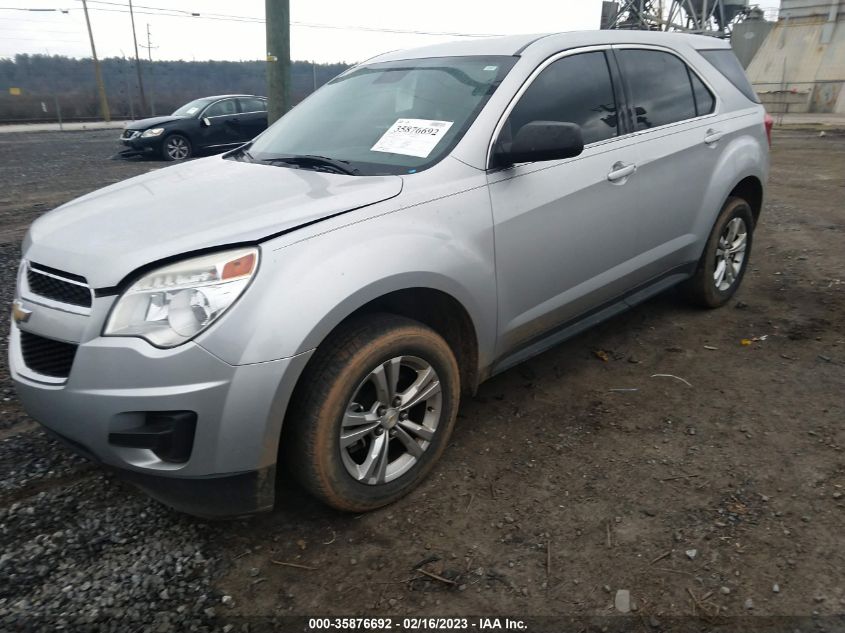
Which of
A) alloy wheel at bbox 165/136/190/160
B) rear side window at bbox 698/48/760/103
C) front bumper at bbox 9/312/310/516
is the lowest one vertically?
alloy wheel at bbox 165/136/190/160

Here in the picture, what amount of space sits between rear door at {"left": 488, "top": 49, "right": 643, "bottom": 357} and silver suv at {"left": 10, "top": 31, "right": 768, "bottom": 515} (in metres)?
0.01

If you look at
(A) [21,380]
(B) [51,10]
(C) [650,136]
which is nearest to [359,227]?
(A) [21,380]

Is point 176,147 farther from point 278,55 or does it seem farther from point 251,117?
point 278,55

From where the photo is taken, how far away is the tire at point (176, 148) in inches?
528

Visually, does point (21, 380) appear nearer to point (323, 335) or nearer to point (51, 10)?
point (323, 335)

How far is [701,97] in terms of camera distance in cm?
405

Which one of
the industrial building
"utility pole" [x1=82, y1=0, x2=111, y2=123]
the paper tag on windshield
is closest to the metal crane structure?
the industrial building

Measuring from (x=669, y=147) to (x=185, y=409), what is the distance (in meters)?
2.98

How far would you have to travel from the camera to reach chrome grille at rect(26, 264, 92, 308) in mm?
2156

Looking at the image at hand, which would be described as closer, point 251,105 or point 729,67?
point 729,67

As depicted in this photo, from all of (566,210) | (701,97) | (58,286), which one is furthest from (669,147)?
(58,286)

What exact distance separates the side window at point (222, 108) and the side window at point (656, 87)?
1214 centimetres

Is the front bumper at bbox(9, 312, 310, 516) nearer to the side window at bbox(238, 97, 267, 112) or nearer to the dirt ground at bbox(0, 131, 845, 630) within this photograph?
the dirt ground at bbox(0, 131, 845, 630)

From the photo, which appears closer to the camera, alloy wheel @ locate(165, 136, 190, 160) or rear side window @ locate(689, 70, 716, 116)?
rear side window @ locate(689, 70, 716, 116)
